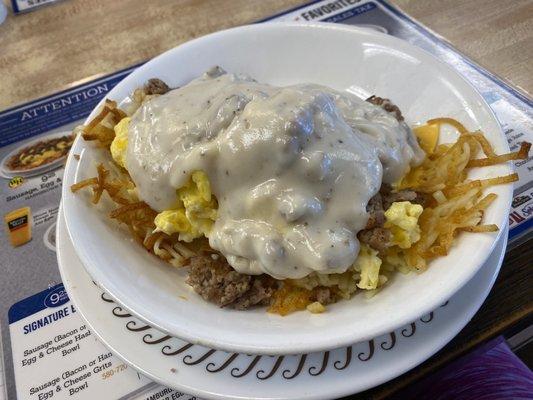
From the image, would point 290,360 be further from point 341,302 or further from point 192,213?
point 192,213

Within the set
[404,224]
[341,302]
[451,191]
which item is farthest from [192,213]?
[451,191]

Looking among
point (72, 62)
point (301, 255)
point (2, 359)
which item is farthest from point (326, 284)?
point (72, 62)

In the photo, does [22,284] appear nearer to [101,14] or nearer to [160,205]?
[160,205]

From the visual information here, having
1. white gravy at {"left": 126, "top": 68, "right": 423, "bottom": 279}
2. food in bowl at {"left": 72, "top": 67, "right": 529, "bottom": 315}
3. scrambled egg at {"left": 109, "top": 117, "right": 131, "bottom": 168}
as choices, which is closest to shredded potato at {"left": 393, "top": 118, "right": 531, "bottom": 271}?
food in bowl at {"left": 72, "top": 67, "right": 529, "bottom": 315}

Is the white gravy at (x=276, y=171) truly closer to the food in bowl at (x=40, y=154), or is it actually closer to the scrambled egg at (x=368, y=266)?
the scrambled egg at (x=368, y=266)

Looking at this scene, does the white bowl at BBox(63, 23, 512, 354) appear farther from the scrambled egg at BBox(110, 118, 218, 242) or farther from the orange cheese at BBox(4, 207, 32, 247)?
the orange cheese at BBox(4, 207, 32, 247)
